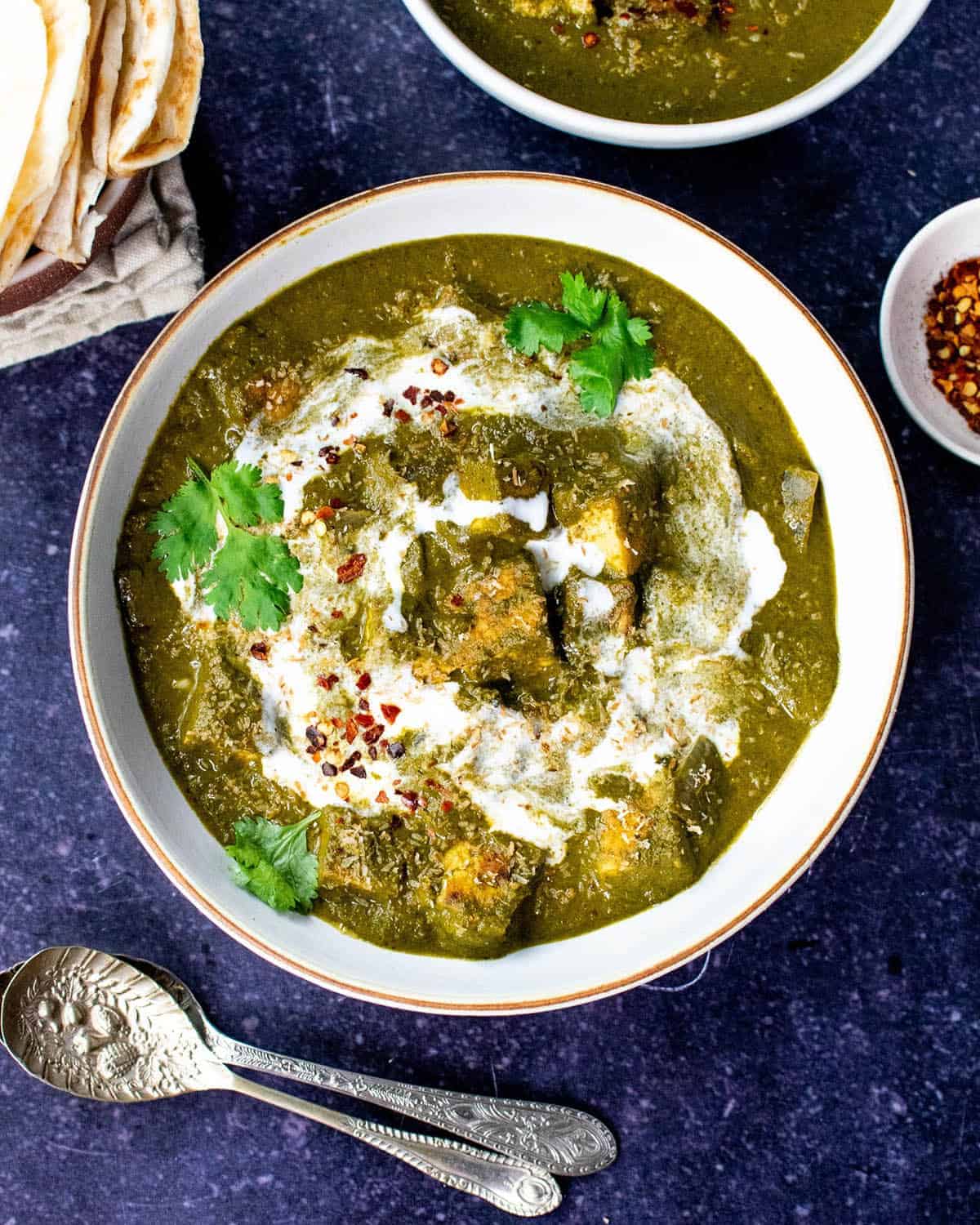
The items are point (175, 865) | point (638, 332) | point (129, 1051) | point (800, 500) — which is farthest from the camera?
point (129, 1051)

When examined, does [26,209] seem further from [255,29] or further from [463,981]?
[463,981]

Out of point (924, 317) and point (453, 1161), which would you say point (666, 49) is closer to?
point (924, 317)

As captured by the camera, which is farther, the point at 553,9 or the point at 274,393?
the point at 274,393

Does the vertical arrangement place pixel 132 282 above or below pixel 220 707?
above

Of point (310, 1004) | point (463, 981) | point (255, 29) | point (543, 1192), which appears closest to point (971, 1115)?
point (543, 1192)

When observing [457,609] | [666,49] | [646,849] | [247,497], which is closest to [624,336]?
[666,49]

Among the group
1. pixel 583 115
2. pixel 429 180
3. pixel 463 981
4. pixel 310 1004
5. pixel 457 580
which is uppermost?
pixel 583 115

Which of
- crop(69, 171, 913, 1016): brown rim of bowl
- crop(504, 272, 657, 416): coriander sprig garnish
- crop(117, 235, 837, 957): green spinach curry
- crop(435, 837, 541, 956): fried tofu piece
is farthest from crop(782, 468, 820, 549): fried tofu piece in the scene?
crop(435, 837, 541, 956): fried tofu piece
